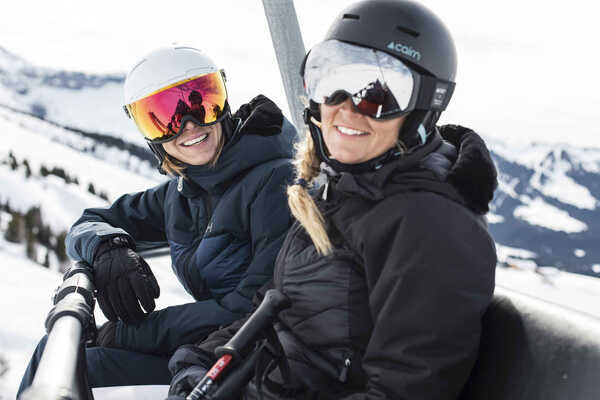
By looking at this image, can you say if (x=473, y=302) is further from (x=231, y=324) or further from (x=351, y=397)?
(x=231, y=324)

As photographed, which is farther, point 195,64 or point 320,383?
point 195,64

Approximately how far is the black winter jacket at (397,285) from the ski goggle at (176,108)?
723 mm

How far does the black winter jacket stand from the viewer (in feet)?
3.37

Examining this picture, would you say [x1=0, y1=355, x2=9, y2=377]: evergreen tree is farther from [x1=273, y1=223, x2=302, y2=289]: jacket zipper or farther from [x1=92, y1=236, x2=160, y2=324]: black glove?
[x1=273, y1=223, x2=302, y2=289]: jacket zipper

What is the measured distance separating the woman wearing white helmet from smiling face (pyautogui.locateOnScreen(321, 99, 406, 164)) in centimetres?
50

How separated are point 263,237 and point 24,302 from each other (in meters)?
2.71

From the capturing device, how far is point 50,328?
144cm

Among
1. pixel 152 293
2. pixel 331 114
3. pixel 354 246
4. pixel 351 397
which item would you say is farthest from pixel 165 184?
pixel 351 397

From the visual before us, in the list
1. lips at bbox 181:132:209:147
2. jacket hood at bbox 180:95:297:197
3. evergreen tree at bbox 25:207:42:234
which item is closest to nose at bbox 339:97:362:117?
jacket hood at bbox 180:95:297:197

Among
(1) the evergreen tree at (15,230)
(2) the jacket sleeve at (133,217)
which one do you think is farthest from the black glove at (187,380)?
(1) the evergreen tree at (15,230)

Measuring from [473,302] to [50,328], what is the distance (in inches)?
44.7

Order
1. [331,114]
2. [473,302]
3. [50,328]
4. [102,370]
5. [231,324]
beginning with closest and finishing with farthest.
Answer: [473,302] < [331,114] < [50,328] < [231,324] < [102,370]

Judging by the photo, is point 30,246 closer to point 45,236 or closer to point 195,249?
point 45,236

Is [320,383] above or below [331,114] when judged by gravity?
below
